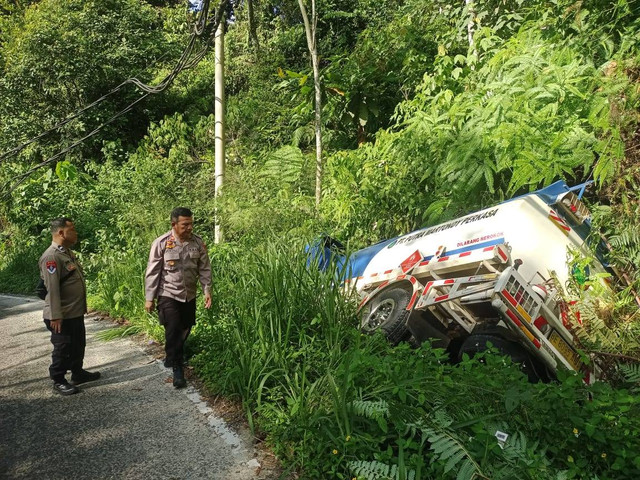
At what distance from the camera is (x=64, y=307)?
5.13m

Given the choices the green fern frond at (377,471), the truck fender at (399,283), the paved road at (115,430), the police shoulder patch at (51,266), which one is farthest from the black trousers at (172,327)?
the green fern frond at (377,471)

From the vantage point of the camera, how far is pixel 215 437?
399cm

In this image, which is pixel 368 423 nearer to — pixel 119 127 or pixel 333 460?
pixel 333 460

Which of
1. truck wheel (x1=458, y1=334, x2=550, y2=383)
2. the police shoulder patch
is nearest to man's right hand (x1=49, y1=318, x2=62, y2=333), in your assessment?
the police shoulder patch

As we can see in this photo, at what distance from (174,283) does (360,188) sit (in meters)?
3.61

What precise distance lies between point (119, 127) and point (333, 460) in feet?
58.4

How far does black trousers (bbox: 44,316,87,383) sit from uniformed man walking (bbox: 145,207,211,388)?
2.62 ft

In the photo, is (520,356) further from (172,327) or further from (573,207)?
(172,327)

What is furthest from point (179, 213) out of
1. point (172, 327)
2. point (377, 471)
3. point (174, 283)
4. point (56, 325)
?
point (377, 471)

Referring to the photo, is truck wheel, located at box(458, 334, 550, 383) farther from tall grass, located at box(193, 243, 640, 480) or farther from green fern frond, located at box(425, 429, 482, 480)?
green fern frond, located at box(425, 429, 482, 480)

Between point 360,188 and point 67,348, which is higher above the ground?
point 360,188

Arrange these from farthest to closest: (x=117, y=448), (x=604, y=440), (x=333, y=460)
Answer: (x=117, y=448) < (x=333, y=460) < (x=604, y=440)

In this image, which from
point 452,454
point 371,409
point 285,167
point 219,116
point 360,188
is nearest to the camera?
point 452,454

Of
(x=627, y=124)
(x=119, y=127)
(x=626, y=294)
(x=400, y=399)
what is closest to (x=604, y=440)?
(x=400, y=399)
